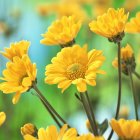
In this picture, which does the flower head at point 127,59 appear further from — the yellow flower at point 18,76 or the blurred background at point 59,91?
the blurred background at point 59,91

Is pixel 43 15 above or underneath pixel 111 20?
underneath

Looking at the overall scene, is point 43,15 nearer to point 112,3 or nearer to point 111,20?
point 112,3

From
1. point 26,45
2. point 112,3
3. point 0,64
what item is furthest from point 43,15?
point 26,45

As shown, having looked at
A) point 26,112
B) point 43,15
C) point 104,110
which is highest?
point 43,15

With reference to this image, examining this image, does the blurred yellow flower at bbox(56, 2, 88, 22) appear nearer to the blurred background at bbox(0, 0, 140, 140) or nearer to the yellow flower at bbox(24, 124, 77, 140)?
the blurred background at bbox(0, 0, 140, 140)

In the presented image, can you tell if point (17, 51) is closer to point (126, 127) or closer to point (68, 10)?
point (126, 127)

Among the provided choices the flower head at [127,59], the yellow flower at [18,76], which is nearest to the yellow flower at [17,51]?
the yellow flower at [18,76]
